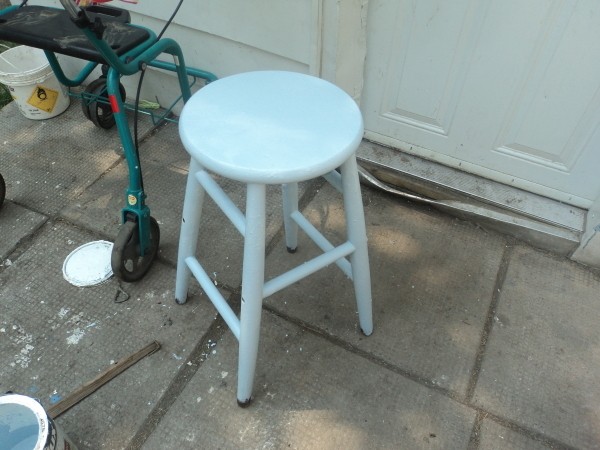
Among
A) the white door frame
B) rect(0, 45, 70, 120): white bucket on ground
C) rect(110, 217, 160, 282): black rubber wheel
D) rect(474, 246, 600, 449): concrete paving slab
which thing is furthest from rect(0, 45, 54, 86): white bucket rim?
rect(474, 246, 600, 449): concrete paving slab

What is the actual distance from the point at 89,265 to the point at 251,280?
109 cm

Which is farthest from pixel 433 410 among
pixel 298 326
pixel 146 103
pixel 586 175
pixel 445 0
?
pixel 146 103

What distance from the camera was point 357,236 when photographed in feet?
4.56

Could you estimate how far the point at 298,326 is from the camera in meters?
1.81

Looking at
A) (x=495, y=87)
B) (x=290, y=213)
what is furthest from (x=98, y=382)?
(x=495, y=87)

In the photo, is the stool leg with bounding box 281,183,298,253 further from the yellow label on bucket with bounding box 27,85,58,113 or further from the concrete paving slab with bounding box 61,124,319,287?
the yellow label on bucket with bounding box 27,85,58,113

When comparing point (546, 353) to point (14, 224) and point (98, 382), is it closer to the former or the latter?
point (98, 382)

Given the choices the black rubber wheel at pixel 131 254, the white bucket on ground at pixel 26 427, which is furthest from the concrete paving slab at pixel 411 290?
the white bucket on ground at pixel 26 427

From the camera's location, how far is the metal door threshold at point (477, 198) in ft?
6.70

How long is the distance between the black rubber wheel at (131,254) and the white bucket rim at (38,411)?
0.61m

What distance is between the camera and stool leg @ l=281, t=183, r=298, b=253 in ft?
5.66

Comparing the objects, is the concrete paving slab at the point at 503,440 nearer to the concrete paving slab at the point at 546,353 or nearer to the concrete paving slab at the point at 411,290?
the concrete paving slab at the point at 546,353

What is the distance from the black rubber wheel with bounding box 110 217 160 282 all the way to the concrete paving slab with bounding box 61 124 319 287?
4.9 inches

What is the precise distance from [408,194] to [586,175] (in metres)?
0.75
